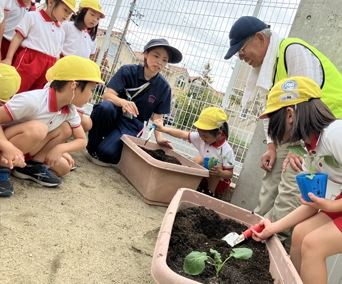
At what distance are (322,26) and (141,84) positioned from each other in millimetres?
1453

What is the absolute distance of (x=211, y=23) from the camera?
10.2ft

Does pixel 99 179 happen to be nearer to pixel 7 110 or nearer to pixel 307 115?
pixel 7 110

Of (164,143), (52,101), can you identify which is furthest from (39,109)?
(164,143)

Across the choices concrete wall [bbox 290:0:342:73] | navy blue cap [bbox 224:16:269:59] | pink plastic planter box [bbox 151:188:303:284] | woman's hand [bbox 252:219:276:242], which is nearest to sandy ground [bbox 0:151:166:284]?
pink plastic planter box [bbox 151:188:303:284]

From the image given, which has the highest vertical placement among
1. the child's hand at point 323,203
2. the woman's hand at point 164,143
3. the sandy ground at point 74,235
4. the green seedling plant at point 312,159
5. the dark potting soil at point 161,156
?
the green seedling plant at point 312,159

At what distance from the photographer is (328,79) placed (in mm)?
1703

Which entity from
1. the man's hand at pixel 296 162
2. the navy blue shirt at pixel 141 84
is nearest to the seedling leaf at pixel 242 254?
the man's hand at pixel 296 162

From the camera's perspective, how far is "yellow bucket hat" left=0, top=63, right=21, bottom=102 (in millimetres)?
1812

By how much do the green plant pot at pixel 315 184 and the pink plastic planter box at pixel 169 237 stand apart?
0.25 m

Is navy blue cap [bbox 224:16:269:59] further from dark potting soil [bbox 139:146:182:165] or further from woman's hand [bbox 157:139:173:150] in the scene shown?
woman's hand [bbox 157:139:173:150]

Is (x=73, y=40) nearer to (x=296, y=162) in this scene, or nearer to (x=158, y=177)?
(x=158, y=177)

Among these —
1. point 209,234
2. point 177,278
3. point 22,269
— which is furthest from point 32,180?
point 177,278

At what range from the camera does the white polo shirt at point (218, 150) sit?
259 cm

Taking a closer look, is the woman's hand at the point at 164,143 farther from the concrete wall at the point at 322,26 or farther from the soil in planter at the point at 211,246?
the concrete wall at the point at 322,26
